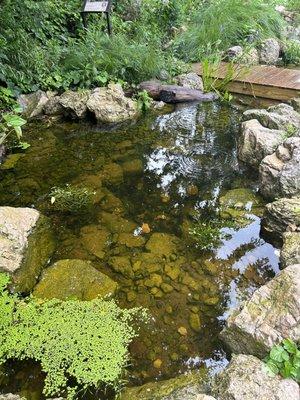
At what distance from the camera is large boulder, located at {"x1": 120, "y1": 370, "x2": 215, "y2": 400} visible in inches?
80.3

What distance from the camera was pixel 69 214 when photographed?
3738 mm

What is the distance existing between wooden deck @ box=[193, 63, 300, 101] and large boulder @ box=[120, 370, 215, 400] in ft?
20.7

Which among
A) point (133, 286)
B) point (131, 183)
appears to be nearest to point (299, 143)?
point (131, 183)

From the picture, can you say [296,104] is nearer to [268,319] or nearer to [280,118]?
[280,118]

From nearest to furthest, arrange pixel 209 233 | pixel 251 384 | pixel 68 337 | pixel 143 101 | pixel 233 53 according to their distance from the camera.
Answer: pixel 251 384 → pixel 68 337 → pixel 209 233 → pixel 143 101 → pixel 233 53

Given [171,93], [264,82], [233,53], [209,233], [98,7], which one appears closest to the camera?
[209,233]

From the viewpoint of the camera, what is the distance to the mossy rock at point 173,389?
2.04 metres

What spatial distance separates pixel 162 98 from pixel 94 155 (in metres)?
2.55

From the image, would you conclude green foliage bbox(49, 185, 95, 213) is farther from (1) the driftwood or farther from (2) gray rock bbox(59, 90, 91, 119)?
(1) the driftwood

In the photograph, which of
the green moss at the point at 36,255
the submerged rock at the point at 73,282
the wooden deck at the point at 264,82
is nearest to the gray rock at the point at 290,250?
the submerged rock at the point at 73,282

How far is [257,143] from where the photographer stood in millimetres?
4457

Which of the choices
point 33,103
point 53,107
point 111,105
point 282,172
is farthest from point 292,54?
point 282,172

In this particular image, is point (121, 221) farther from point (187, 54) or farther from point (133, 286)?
point (187, 54)

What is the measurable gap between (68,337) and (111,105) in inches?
Result: 178
